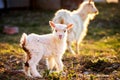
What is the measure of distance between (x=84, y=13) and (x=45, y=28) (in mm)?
5288

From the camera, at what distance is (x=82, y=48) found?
14477mm

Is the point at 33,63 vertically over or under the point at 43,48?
under

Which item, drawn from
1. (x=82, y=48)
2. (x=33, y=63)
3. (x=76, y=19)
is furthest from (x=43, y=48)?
(x=82, y=48)

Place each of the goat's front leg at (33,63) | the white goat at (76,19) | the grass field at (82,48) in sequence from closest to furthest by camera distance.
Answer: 1. the goat's front leg at (33,63)
2. the grass field at (82,48)
3. the white goat at (76,19)

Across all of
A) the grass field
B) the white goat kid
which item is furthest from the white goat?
the white goat kid

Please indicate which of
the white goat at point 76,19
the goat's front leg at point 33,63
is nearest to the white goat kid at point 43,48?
the goat's front leg at point 33,63

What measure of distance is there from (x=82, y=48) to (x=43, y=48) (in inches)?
252

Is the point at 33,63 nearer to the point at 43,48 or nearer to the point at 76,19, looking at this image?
the point at 43,48

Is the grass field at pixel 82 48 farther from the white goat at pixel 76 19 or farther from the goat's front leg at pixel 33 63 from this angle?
the white goat at pixel 76 19

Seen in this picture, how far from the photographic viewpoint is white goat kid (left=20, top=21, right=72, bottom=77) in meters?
7.92

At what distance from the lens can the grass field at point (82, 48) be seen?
26.9ft

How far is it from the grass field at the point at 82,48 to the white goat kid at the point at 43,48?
0.22 metres

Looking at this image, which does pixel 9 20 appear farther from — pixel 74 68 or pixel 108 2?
pixel 74 68

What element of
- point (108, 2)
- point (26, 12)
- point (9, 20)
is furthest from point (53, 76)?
point (108, 2)
